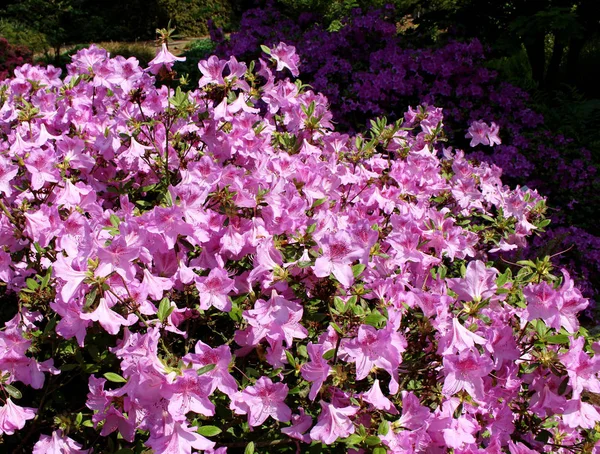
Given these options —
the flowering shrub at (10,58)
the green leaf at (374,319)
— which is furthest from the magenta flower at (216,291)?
the flowering shrub at (10,58)

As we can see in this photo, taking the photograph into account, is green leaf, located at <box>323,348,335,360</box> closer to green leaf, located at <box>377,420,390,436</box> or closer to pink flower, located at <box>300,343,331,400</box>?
pink flower, located at <box>300,343,331,400</box>

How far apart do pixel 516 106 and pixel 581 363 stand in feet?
13.2

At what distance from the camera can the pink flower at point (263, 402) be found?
1.36 metres

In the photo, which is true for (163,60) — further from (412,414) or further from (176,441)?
(412,414)

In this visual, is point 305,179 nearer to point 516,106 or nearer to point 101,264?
point 101,264

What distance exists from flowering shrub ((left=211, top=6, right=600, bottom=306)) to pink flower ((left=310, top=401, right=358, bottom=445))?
127 inches

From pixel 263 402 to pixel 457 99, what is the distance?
13.8ft

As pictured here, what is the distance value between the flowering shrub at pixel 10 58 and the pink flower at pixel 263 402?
786 centimetres

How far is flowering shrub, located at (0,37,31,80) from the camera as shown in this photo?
816 cm

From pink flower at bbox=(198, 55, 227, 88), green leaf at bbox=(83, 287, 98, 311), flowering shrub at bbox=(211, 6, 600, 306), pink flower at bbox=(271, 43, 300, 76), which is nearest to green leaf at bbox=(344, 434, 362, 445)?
green leaf at bbox=(83, 287, 98, 311)

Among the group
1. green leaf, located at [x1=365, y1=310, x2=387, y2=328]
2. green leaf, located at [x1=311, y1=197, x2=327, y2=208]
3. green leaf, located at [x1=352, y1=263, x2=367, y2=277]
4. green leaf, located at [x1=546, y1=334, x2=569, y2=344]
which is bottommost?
green leaf, located at [x1=546, y1=334, x2=569, y2=344]

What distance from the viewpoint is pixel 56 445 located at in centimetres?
140

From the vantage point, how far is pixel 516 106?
494 centimetres

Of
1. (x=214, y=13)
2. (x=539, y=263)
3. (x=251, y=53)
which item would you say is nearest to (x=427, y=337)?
(x=539, y=263)
